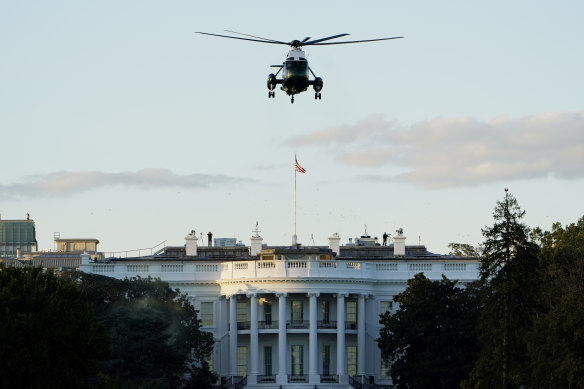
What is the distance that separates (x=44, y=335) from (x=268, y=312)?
51.4m

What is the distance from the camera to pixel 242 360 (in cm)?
16100

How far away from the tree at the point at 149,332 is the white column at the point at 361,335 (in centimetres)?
1309

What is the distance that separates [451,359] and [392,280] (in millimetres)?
24927

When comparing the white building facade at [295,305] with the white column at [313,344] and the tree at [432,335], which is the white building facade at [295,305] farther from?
the tree at [432,335]

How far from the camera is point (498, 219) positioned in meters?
124

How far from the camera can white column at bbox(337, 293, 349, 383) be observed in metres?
157

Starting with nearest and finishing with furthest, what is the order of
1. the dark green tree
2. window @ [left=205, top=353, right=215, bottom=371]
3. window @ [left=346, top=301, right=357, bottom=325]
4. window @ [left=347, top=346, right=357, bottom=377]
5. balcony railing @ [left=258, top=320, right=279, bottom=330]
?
the dark green tree < window @ [left=347, top=346, right=357, bottom=377] < window @ [left=205, top=353, right=215, bottom=371] < balcony railing @ [left=258, top=320, right=279, bottom=330] < window @ [left=346, top=301, right=357, bottom=325]

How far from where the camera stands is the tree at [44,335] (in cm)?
11000

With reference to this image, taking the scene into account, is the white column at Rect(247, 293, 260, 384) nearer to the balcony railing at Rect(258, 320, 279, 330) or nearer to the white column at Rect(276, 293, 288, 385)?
the balcony railing at Rect(258, 320, 279, 330)

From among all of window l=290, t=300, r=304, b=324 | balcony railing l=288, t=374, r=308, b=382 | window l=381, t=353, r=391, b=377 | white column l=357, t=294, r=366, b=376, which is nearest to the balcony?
balcony railing l=288, t=374, r=308, b=382

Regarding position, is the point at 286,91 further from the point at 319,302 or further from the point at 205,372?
the point at 319,302

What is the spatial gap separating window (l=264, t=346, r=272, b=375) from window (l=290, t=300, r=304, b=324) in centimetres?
305

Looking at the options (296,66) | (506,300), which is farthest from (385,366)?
(296,66)

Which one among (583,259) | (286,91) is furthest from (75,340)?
(583,259)
